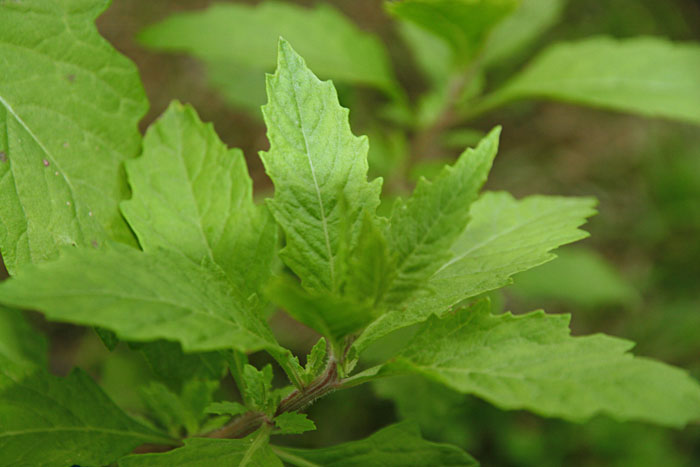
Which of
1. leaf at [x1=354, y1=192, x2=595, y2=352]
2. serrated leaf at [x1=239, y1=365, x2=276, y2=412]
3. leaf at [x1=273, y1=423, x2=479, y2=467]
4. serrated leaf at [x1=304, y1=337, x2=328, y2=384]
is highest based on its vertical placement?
leaf at [x1=354, y1=192, x2=595, y2=352]

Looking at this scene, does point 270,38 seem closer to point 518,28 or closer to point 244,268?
point 518,28

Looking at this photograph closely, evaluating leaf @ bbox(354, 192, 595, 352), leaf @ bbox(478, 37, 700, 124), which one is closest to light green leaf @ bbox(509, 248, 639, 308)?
leaf @ bbox(478, 37, 700, 124)

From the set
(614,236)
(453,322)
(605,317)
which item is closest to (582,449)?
(605,317)

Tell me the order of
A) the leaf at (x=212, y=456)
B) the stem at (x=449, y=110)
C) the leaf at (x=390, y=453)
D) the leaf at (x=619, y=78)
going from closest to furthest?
1. the leaf at (x=212, y=456)
2. the leaf at (x=390, y=453)
3. the leaf at (x=619, y=78)
4. the stem at (x=449, y=110)

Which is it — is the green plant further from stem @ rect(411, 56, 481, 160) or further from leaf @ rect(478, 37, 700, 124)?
stem @ rect(411, 56, 481, 160)

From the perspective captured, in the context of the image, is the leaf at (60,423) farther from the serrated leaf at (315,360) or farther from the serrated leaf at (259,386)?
the serrated leaf at (315,360)

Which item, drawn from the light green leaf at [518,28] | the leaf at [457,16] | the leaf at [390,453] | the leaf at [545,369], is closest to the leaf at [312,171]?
the leaf at [545,369]

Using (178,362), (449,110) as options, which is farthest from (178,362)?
(449,110)
